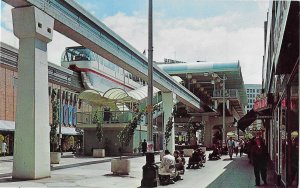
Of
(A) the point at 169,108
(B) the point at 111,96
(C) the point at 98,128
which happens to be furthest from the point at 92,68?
(C) the point at 98,128

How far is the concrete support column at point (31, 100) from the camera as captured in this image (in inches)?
635

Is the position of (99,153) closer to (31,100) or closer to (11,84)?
(11,84)

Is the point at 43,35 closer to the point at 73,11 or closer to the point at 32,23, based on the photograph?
the point at 32,23

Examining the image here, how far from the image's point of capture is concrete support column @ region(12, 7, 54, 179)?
635 inches

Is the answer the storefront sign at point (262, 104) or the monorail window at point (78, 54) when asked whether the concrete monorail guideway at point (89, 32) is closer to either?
the storefront sign at point (262, 104)

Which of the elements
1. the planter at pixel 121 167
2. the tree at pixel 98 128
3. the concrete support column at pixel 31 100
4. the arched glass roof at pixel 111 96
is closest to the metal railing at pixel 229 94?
the arched glass roof at pixel 111 96

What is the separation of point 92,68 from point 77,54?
3302 mm

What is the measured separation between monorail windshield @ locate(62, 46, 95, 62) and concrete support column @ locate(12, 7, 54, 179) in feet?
118

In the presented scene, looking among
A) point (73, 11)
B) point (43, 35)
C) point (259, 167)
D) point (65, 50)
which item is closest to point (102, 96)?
point (65, 50)

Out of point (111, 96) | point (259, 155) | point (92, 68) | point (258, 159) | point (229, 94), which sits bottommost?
point (258, 159)

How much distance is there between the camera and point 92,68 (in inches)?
2084

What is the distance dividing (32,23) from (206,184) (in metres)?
8.87

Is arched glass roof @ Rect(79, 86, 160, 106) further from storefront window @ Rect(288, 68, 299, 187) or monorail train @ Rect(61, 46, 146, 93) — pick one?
storefront window @ Rect(288, 68, 299, 187)

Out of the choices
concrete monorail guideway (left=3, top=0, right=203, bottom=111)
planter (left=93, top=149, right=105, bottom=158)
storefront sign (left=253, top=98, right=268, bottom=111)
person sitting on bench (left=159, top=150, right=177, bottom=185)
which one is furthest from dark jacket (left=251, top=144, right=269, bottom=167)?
planter (left=93, top=149, right=105, bottom=158)
